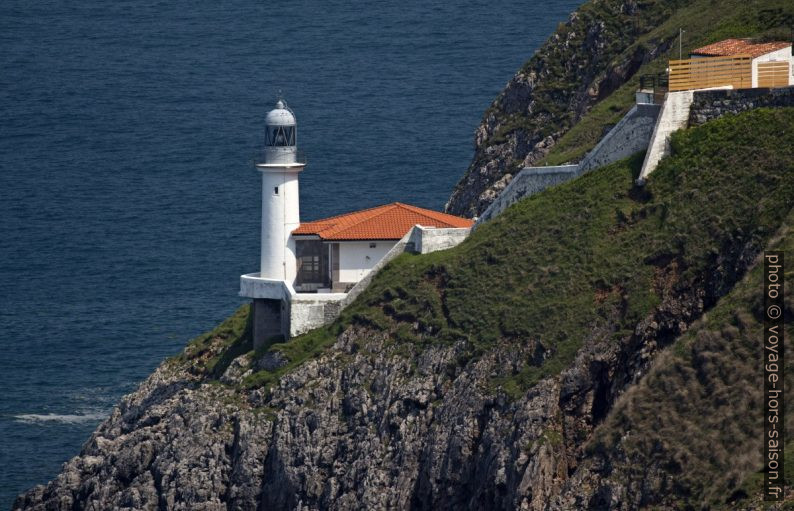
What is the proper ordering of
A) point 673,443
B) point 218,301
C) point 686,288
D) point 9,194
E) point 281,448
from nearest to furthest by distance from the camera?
point 673,443 → point 686,288 → point 281,448 → point 218,301 → point 9,194

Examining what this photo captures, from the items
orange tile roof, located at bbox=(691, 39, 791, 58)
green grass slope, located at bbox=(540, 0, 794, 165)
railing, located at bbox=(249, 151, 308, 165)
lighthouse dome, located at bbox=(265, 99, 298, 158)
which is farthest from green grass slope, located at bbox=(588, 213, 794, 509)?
lighthouse dome, located at bbox=(265, 99, 298, 158)

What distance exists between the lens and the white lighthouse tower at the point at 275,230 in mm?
88250

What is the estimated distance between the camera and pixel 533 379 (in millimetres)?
73625

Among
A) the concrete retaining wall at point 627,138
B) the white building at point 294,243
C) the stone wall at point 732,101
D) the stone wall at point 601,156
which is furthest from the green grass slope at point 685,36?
the stone wall at point 732,101

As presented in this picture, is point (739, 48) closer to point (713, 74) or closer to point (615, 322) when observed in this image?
point (713, 74)

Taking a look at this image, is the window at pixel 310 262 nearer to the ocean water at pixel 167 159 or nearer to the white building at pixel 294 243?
the white building at pixel 294 243

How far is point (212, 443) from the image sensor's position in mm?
80938

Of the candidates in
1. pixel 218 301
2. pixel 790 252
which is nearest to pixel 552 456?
pixel 790 252

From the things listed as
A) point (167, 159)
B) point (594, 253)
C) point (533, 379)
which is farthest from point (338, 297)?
point (167, 159)

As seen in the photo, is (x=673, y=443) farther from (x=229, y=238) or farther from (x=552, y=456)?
(x=229, y=238)

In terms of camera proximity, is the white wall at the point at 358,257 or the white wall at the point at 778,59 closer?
the white wall at the point at 778,59

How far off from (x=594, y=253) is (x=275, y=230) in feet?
54.6

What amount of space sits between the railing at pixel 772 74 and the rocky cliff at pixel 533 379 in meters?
2.50

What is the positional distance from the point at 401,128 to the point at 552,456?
307ft
